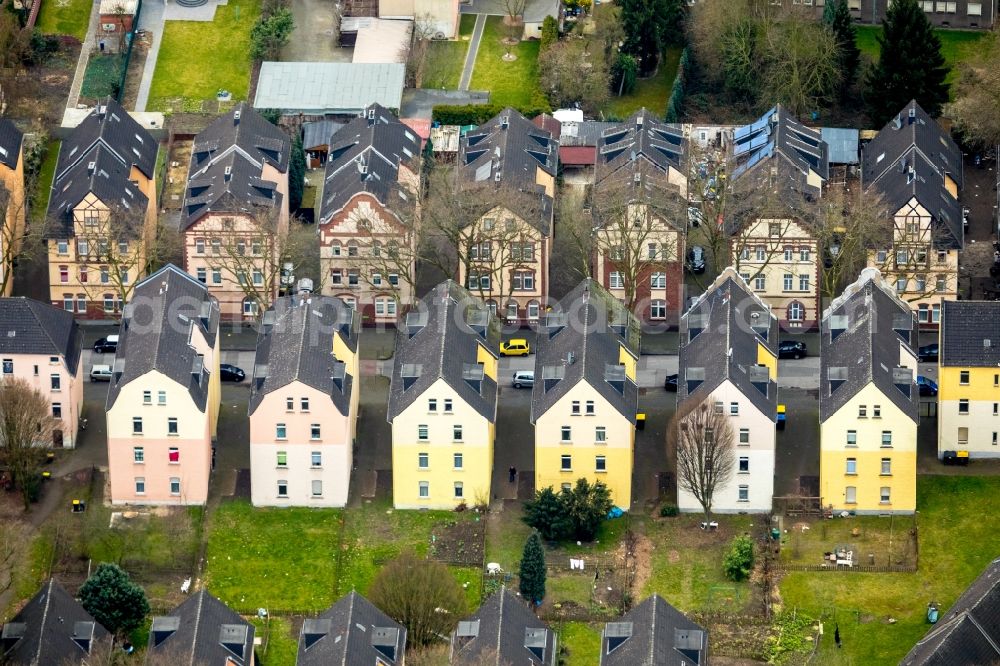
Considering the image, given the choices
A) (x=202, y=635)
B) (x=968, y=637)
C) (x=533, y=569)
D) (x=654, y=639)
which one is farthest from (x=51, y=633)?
(x=968, y=637)

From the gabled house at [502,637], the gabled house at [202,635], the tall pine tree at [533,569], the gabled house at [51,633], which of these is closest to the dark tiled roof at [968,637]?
the gabled house at [502,637]

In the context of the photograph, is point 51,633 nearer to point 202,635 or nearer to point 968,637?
point 202,635

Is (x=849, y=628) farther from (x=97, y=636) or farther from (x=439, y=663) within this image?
(x=97, y=636)

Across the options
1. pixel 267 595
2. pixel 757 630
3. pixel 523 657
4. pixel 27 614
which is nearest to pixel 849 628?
pixel 757 630

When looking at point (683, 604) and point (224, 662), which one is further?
point (683, 604)

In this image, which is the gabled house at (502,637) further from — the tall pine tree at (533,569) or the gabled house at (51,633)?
the gabled house at (51,633)

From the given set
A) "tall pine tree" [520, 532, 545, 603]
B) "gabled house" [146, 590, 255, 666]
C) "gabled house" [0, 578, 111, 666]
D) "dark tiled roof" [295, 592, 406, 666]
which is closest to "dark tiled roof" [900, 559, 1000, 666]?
"tall pine tree" [520, 532, 545, 603]

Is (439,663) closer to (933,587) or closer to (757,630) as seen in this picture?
(757,630)

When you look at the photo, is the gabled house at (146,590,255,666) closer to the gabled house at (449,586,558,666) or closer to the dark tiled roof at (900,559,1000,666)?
the gabled house at (449,586,558,666)
